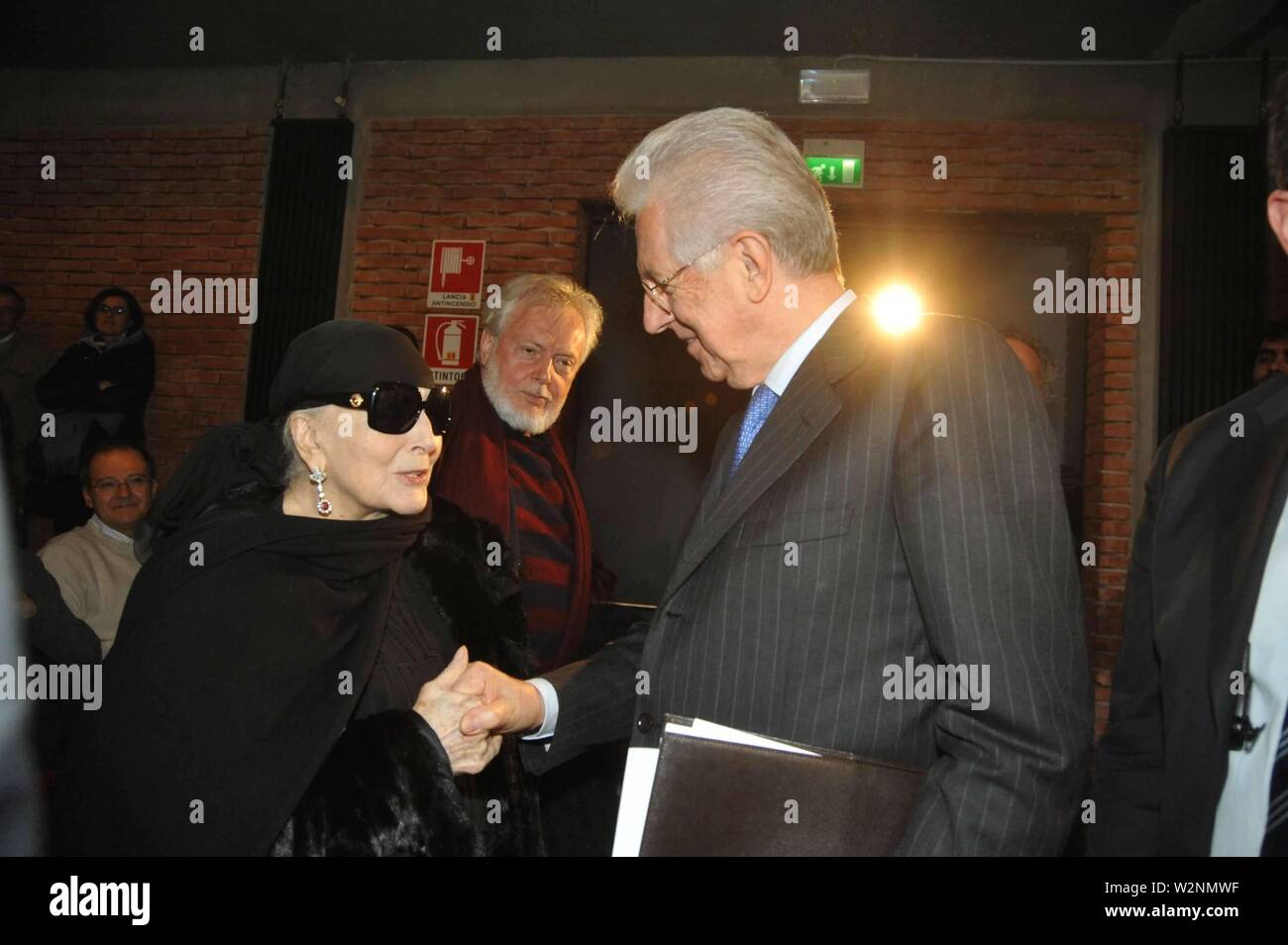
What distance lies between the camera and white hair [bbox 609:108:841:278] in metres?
1.64

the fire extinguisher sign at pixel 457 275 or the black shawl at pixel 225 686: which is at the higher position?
the fire extinguisher sign at pixel 457 275

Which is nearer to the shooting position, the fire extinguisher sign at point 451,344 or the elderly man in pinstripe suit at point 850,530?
the elderly man in pinstripe suit at point 850,530

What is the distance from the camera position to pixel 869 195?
19.6 ft

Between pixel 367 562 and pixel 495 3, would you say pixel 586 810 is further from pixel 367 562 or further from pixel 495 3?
pixel 495 3

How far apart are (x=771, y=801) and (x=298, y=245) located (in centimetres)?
598

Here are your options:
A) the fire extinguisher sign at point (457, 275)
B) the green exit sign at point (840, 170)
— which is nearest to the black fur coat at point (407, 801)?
the fire extinguisher sign at point (457, 275)

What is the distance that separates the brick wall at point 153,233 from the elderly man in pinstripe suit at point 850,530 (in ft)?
18.3

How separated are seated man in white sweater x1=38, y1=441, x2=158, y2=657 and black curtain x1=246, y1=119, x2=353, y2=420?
2026mm

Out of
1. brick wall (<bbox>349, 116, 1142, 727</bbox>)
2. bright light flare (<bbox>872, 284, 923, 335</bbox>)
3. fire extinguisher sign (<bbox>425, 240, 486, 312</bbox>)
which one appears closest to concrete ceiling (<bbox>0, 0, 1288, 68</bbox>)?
brick wall (<bbox>349, 116, 1142, 727</bbox>)

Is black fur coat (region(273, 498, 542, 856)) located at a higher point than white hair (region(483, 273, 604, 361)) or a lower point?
lower

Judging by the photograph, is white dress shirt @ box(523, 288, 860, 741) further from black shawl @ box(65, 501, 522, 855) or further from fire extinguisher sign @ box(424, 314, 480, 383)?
fire extinguisher sign @ box(424, 314, 480, 383)

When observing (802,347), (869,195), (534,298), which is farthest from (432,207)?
(802,347)

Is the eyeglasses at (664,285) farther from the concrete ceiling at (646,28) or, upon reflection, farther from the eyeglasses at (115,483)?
the concrete ceiling at (646,28)

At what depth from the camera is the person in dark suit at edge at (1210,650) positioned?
1.28 m
